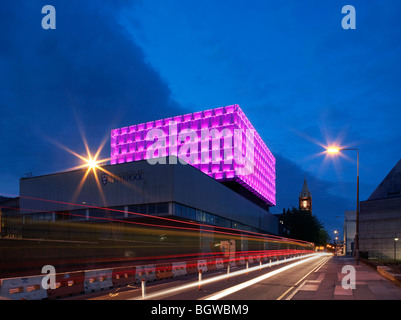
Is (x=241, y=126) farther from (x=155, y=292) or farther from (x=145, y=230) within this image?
(x=155, y=292)

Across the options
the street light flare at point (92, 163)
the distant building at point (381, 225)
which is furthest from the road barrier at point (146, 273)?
the distant building at point (381, 225)

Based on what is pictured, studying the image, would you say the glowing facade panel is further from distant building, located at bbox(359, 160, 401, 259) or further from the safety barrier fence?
the safety barrier fence

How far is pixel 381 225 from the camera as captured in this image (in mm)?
64875

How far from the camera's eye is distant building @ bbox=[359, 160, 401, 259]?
206ft

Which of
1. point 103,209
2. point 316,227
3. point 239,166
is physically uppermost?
point 239,166

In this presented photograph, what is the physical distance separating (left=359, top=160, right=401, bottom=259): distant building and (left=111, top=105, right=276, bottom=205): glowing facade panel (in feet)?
85.6

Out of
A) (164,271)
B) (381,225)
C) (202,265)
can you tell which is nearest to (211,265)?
(202,265)

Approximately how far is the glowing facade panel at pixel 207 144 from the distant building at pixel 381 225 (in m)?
26.1

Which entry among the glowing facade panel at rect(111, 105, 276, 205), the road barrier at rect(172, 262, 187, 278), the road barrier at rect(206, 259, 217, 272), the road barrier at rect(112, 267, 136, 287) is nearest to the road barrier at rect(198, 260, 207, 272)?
the road barrier at rect(206, 259, 217, 272)

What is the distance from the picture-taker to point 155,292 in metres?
15.8

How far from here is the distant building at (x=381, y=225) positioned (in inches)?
2468
